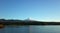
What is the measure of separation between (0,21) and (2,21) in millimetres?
226

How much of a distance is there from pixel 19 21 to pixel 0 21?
2.85 metres

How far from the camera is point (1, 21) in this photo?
9.98m

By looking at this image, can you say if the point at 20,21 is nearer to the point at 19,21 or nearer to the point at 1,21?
the point at 19,21

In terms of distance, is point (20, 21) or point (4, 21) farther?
point (20, 21)

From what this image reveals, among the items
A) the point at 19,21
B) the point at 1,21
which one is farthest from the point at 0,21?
the point at 19,21

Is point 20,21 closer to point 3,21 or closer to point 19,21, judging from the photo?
point 19,21

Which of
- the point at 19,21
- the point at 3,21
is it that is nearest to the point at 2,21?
the point at 3,21

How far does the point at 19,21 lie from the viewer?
488 inches

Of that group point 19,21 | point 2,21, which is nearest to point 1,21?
point 2,21

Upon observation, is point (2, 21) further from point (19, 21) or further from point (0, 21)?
point (19, 21)

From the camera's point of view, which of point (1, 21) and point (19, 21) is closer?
point (1, 21)

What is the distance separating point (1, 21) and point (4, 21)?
295mm

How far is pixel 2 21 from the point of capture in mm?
9945

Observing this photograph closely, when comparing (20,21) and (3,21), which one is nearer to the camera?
(3,21)
